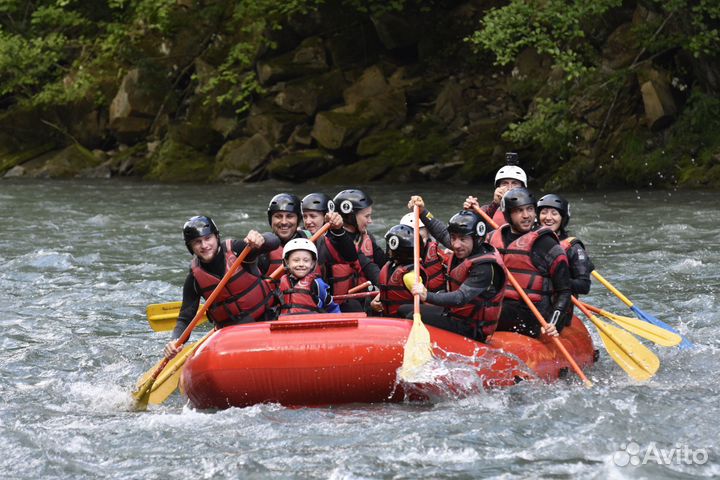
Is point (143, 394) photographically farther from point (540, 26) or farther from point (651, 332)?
point (540, 26)

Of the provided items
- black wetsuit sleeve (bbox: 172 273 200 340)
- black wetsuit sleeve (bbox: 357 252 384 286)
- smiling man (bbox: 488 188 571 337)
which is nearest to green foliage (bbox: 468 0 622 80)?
black wetsuit sleeve (bbox: 357 252 384 286)

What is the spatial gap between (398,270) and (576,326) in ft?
4.37

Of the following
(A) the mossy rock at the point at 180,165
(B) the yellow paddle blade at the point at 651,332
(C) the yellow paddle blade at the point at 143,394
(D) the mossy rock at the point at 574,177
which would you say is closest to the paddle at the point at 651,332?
(B) the yellow paddle blade at the point at 651,332

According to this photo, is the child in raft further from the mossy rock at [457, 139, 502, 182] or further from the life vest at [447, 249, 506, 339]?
the mossy rock at [457, 139, 502, 182]

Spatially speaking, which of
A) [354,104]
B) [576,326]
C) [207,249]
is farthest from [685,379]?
[354,104]

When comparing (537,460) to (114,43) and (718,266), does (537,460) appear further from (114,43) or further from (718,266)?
(114,43)

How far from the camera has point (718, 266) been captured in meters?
10.9

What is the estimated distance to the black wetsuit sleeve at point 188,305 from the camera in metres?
7.07

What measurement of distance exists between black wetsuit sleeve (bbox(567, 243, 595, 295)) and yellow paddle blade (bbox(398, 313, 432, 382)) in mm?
1449

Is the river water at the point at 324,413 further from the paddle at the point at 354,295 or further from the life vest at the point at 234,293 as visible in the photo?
the paddle at the point at 354,295

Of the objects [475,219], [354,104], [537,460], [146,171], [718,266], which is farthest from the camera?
[146,171]

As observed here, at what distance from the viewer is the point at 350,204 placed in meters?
7.92

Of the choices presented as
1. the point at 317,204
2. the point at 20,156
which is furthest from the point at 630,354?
the point at 20,156

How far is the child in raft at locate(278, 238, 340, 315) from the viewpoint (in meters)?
7.02
